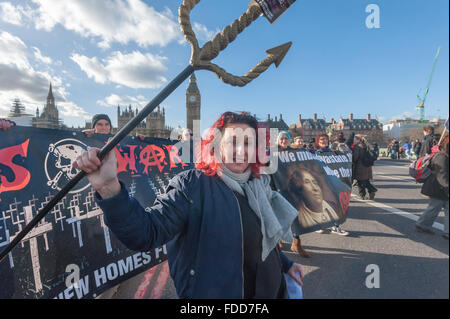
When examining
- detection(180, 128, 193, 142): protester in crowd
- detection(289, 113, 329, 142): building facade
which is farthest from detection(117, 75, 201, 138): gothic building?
detection(180, 128, 193, 142): protester in crowd

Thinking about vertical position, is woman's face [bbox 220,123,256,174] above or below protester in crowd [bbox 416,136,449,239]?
above

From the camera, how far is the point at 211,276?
109cm

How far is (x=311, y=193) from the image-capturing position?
133 inches

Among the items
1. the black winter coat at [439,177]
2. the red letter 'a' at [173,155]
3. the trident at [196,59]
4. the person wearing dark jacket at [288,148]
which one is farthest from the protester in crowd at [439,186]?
the red letter 'a' at [173,155]

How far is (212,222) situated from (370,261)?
2.52 meters

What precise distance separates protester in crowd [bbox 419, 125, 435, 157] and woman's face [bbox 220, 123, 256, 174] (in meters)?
0.89

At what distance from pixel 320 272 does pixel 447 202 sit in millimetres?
2298

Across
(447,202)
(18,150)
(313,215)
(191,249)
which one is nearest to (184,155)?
(18,150)

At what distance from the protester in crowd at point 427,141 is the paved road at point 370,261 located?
244mm

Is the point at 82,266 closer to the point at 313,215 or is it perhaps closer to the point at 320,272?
the point at 320,272

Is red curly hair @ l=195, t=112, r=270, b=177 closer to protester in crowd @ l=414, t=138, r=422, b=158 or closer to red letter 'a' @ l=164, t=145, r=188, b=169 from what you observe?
protester in crowd @ l=414, t=138, r=422, b=158

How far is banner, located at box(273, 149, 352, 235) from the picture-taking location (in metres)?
3.27

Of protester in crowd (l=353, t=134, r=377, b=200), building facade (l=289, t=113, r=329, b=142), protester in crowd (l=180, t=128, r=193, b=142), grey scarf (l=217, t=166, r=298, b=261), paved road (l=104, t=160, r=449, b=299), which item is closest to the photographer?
paved road (l=104, t=160, r=449, b=299)

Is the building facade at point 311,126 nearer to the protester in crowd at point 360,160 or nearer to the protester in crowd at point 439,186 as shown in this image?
the protester in crowd at point 360,160
